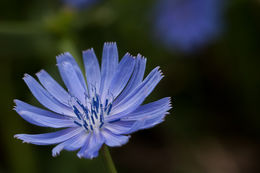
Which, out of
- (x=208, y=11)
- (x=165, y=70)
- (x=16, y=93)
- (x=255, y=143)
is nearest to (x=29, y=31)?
(x=16, y=93)

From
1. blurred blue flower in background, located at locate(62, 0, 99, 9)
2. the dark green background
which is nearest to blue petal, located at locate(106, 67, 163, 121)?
the dark green background

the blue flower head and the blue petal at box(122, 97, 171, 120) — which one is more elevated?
the blue flower head

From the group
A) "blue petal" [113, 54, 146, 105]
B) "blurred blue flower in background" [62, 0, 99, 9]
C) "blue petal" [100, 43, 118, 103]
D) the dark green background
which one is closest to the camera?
"blue petal" [113, 54, 146, 105]

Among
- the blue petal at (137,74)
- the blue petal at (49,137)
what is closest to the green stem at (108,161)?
the blue petal at (49,137)

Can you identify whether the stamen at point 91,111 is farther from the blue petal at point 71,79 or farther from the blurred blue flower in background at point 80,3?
the blurred blue flower in background at point 80,3

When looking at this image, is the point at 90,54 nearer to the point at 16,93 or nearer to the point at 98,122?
the point at 98,122

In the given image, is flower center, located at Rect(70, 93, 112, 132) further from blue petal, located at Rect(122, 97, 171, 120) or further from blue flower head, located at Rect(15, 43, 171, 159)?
blue petal, located at Rect(122, 97, 171, 120)
